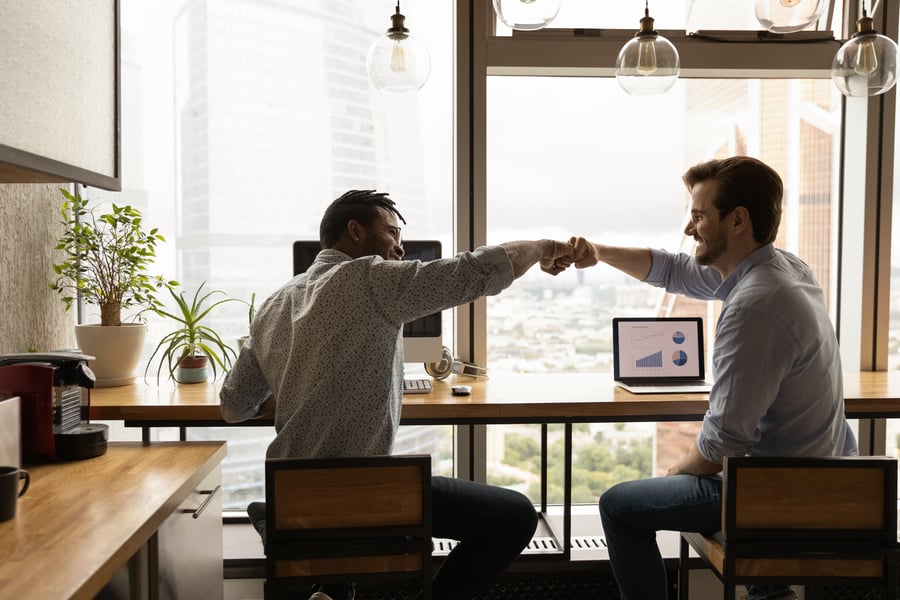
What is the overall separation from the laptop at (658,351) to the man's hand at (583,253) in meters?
0.32

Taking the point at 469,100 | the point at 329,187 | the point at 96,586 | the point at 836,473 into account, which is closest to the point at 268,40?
the point at 329,187

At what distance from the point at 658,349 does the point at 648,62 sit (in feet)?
3.98

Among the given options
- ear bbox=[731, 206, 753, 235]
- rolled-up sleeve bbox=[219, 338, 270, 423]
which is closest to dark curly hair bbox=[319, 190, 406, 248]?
rolled-up sleeve bbox=[219, 338, 270, 423]

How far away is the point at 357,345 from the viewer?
159cm

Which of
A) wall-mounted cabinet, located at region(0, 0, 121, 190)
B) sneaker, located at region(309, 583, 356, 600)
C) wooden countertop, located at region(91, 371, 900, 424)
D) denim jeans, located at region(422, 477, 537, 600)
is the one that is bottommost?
sneaker, located at region(309, 583, 356, 600)

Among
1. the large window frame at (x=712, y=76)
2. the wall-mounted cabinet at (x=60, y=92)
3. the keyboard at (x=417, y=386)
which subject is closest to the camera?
the wall-mounted cabinet at (x=60, y=92)

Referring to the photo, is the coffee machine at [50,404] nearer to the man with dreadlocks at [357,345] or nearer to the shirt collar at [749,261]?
the man with dreadlocks at [357,345]

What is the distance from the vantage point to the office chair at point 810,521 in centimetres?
153

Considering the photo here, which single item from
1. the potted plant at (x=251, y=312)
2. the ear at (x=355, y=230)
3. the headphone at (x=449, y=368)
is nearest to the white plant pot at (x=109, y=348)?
the potted plant at (x=251, y=312)

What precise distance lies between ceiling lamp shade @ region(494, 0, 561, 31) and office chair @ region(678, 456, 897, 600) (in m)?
1.11

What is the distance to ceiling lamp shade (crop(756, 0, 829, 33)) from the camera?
5.19ft

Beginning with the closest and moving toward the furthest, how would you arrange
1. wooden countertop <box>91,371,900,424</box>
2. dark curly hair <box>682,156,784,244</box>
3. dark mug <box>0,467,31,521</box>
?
1. dark mug <box>0,467,31,521</box>
2. dark curly hair <box>682,156,784,244</box>
3. wooden countertop <box>91,371,900,424</box>

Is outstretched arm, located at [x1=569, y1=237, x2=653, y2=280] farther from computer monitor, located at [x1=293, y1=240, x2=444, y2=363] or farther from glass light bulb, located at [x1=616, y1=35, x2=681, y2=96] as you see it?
glass light bulb, located at [x1=616, y1=35, x2=681, y2=96]

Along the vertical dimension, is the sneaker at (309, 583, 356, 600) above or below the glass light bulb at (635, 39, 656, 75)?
below
